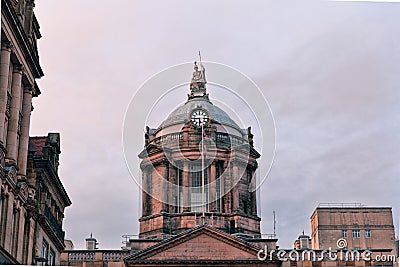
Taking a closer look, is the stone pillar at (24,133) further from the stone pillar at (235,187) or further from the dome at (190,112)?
the stone pillar at (235,187)

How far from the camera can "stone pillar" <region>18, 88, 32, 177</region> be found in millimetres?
38625

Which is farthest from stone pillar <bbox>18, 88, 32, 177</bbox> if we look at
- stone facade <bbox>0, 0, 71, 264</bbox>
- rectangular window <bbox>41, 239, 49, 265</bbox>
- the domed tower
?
the domed tower

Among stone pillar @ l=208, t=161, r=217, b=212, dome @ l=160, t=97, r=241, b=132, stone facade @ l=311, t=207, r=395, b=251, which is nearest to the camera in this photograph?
stone pillar @ l=208, t=161, r=217, b=212

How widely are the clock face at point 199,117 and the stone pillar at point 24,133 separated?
41.9 m

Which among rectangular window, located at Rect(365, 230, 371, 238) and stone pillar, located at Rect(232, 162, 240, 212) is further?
rectangular window, located at Rect(365, 230, 371, 238)

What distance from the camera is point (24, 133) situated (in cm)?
3919

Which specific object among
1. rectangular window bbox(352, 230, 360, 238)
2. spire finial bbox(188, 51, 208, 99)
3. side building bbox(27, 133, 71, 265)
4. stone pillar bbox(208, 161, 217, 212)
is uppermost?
spire finial bbox(188, 51, 208, 99)

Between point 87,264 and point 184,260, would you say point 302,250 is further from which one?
point 87,264

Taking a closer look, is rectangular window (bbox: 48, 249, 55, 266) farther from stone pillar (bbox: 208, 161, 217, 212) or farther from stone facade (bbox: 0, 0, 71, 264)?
stone pillar (bbox: 208, 161, 217, 212)

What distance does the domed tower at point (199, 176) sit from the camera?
77938 mm

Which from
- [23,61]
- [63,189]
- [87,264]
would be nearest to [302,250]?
[87,264]

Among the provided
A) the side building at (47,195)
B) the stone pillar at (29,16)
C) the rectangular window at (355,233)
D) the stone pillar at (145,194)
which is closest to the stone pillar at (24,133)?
the stone pillar at (29,16)

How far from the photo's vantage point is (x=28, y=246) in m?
41.9

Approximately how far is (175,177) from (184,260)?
40.6ft
